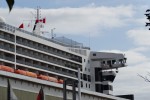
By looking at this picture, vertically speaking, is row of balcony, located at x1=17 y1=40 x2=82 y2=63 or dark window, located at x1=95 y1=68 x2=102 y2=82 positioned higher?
row of balcony, located at x1=17 y1=40 x2=82 y2=63

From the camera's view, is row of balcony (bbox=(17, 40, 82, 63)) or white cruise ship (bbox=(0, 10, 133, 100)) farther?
row of balcony (bbox=(17, 40, 82, 63))

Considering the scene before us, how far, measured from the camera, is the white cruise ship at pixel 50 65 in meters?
68.9

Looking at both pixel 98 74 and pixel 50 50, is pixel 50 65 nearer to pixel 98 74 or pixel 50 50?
pixel 50 50

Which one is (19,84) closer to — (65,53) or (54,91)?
(54,91)

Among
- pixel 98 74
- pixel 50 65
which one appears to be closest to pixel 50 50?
pixel 50 65

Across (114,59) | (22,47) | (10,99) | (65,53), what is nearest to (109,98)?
(22,47)

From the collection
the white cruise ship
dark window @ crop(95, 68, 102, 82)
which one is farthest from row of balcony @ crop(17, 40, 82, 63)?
dark window @ crop(95, 68, 102, 82)

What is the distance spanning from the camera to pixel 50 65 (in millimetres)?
119875

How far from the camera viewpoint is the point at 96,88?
140875mm

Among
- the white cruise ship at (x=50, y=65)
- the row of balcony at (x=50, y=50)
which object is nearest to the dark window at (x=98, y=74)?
the white cruise ship at (x=50, y=65)

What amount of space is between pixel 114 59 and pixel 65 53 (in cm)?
1764

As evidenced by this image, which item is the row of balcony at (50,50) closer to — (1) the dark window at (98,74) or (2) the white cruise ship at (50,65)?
(2) the white cruise ship at (50,65)

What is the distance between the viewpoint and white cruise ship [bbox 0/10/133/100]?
226 ft

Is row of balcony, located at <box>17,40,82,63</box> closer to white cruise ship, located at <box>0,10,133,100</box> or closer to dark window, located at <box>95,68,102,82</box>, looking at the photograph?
white cruise ship, located at <box>0,10,133,100</box>
